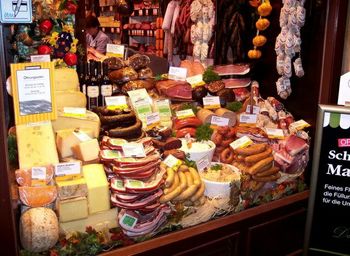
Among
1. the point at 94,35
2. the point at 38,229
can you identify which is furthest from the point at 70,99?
the point at 94,35

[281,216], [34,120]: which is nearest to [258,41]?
[281,216]

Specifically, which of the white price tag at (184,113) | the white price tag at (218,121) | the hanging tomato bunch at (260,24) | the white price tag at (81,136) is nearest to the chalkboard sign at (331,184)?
the white price tag at (218,121)

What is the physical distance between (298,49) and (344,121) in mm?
1470

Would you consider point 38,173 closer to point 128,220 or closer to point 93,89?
point 128,220

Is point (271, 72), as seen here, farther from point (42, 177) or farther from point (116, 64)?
Answer: point (42, 177)

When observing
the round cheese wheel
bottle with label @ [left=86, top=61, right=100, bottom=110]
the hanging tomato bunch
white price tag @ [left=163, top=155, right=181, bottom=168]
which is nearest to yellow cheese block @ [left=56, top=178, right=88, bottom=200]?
the round cheese wheel

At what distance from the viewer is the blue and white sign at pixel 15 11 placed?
221 centimetres

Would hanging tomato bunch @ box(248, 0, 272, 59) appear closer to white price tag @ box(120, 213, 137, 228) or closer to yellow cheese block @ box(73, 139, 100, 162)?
yellow cheese block @ box(73, 139, 100, 162)

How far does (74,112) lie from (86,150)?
1.28ft

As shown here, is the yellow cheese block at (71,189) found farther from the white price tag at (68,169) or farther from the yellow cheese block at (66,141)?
the yellow cheese block at (66,141)

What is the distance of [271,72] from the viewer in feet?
13.4

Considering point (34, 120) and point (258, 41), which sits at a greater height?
point (258, 41)

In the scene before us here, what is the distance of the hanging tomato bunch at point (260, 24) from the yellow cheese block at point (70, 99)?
179 centimetres

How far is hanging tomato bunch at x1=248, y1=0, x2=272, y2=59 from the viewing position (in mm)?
3812
